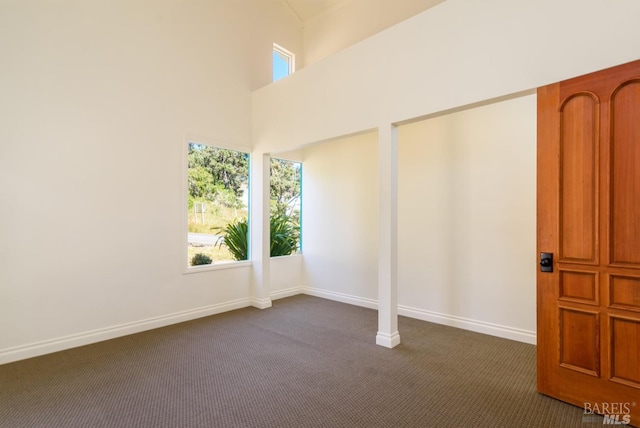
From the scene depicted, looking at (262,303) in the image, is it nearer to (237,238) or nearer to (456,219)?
(237,238)

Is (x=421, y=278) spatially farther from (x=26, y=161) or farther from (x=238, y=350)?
(x=26, y=161)

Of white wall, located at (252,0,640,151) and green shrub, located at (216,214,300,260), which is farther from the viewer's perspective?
green shrub, located at (216,214,300,260)

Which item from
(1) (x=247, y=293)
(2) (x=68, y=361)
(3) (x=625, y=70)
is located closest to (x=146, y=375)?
(2) (x=68, y=361)

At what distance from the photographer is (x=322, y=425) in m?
1.96

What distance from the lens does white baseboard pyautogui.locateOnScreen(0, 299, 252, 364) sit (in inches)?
115

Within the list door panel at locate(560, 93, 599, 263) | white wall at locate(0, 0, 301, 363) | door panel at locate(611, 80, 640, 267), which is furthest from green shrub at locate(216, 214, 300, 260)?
door panel at locate(611, 80, 640, 267)

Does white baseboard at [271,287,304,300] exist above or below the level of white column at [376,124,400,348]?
below

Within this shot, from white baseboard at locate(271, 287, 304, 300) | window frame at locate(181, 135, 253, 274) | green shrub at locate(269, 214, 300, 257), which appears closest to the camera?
window frame at locate(181, 135, 253, 274)

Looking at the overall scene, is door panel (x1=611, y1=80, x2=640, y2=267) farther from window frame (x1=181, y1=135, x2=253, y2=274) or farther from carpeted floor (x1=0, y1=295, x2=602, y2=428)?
window frame (x1=181, y1=135, x2=253, y2=274)

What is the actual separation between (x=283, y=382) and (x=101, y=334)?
2244 millimetres

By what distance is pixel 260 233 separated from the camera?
4.63 metres

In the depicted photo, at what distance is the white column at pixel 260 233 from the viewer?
15.2ft

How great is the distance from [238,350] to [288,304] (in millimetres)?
1723

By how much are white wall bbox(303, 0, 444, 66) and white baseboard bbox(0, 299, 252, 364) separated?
4561 millimetres
